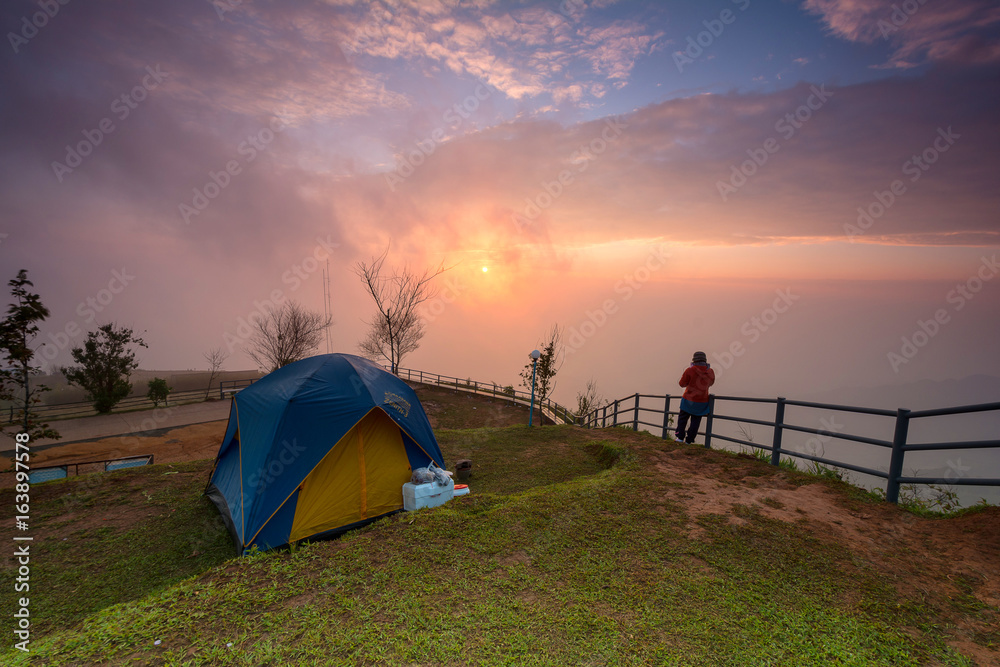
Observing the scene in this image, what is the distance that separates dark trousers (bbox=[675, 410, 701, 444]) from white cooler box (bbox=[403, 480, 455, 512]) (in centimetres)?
532

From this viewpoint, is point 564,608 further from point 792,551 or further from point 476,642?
point 792,551

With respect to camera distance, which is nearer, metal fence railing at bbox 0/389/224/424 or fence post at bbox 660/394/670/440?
fence post at bbox 660/394/670/440

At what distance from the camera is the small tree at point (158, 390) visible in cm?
2222

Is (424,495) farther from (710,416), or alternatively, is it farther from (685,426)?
(710,416)

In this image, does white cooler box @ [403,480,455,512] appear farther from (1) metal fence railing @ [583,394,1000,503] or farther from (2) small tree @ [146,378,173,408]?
(2) small tree @ [146,378,173,408]

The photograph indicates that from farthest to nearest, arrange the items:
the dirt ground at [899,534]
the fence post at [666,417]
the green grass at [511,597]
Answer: the fence post at [666,417]
the dirt ground at [899,534]
the green grass at [511,597]

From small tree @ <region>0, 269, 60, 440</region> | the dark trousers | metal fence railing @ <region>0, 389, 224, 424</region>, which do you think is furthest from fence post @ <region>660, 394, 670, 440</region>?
metal fence railing @ <region>0, 389, 224, 424</region>

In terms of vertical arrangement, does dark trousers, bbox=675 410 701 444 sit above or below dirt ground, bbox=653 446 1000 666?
above

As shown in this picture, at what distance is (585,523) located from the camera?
200 inches

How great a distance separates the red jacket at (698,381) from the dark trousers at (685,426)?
0.42m

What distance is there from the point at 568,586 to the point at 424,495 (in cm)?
300

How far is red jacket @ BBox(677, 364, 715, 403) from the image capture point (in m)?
8.47

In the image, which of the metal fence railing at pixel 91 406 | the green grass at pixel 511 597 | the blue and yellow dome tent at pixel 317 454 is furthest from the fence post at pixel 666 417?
the metal fence railing at pixel 91 406

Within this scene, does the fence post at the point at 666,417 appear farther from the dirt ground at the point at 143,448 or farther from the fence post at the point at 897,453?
the dirt ground at the point at 143,448
